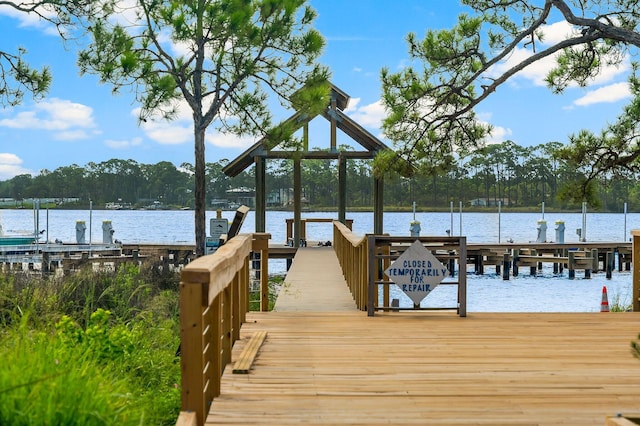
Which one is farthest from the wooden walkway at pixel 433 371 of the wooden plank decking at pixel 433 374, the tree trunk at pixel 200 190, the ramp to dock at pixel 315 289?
the tree trunk at pixel 200 190

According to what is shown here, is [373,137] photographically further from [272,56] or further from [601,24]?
[601,24]

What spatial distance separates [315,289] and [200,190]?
5762 mm

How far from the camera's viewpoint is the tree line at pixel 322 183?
6056cm

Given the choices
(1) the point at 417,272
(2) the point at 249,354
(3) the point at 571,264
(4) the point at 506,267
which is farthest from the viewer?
(3) the point at 571,264

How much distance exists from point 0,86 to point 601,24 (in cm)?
1028

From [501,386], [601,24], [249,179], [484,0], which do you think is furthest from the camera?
[249,179]

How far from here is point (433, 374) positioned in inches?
191

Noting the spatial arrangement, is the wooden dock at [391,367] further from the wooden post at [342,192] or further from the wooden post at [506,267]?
the wooden post at [506,267]

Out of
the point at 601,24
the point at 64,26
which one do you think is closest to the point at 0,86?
the point at 64,26

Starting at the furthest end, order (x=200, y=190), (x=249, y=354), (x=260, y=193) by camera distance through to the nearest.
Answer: (x=260, y=193) < (x=200, y=190) < (x=249, y=354)

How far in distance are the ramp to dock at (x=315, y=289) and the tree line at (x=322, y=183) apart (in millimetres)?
43988


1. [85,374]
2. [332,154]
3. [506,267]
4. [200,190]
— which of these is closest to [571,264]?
[506,267]

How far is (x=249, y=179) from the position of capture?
2566 inches

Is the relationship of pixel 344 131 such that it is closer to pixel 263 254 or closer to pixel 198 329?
pixel 263 254
